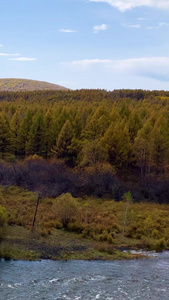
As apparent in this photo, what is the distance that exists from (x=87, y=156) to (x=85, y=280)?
33.3 metres

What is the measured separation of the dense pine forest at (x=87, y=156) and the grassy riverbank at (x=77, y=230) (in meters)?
5.64

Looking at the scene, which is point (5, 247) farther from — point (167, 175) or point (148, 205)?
point (167, 175)

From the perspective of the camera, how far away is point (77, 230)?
35.2m

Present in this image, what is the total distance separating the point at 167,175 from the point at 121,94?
Answer: 112249mm

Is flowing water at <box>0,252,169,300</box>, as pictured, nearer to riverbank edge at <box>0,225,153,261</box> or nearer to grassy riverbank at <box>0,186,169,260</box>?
riverbank edge at <box>0,225,153,261</box>

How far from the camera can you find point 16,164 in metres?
57.4

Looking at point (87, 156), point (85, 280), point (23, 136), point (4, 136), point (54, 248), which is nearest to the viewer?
point (85, 280)

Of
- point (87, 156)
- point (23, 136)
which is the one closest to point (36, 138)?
point (23, 136)

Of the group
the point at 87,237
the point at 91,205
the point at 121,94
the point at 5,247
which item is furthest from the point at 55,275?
the point at 121,94

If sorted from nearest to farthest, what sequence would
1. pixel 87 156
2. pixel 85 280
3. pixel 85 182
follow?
pixel 85 280, pixel 85 182, pixel 87 156

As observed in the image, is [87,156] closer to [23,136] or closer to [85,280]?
[23,136]

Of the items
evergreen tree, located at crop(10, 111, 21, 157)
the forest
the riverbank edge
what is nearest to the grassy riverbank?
the riverbank edge

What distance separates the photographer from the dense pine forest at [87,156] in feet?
169

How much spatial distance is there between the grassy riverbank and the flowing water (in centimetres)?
175
